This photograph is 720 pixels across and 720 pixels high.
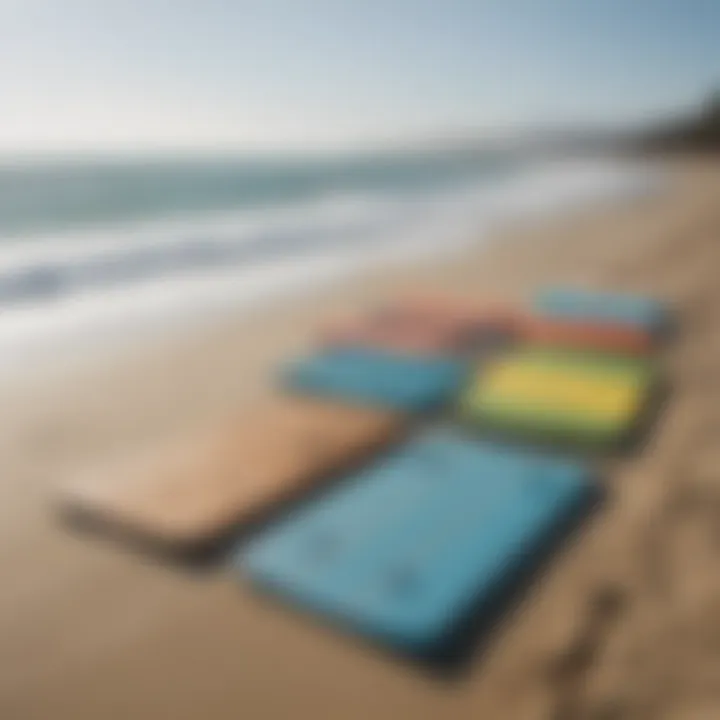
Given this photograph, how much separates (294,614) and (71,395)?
1.41 metres

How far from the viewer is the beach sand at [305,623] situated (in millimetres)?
1197

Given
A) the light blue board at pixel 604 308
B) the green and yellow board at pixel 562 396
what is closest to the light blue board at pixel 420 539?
the green and yellow board at pixel 562 396

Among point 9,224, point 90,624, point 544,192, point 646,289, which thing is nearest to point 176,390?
point 90,624

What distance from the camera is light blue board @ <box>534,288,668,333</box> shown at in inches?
127

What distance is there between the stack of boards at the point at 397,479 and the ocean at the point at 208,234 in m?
1.28

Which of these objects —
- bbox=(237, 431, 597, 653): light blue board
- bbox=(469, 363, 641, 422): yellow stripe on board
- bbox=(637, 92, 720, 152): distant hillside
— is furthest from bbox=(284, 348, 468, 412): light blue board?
bbox=(637, 92, 720, 152): distant hillside

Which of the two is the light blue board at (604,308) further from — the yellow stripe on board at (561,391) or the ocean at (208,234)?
the ocean at (208,234)

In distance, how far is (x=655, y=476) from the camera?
1.93 meters

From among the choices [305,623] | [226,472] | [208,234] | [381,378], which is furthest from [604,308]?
[208,234]

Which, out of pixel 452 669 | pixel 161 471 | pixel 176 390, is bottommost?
pixel 452 669

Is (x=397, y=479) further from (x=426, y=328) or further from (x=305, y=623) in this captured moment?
(x=426, y=328)

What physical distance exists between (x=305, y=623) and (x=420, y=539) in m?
0.29

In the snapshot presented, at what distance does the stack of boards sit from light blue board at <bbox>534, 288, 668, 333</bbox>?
0.31 meters

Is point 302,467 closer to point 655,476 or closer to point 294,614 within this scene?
point 294,614
